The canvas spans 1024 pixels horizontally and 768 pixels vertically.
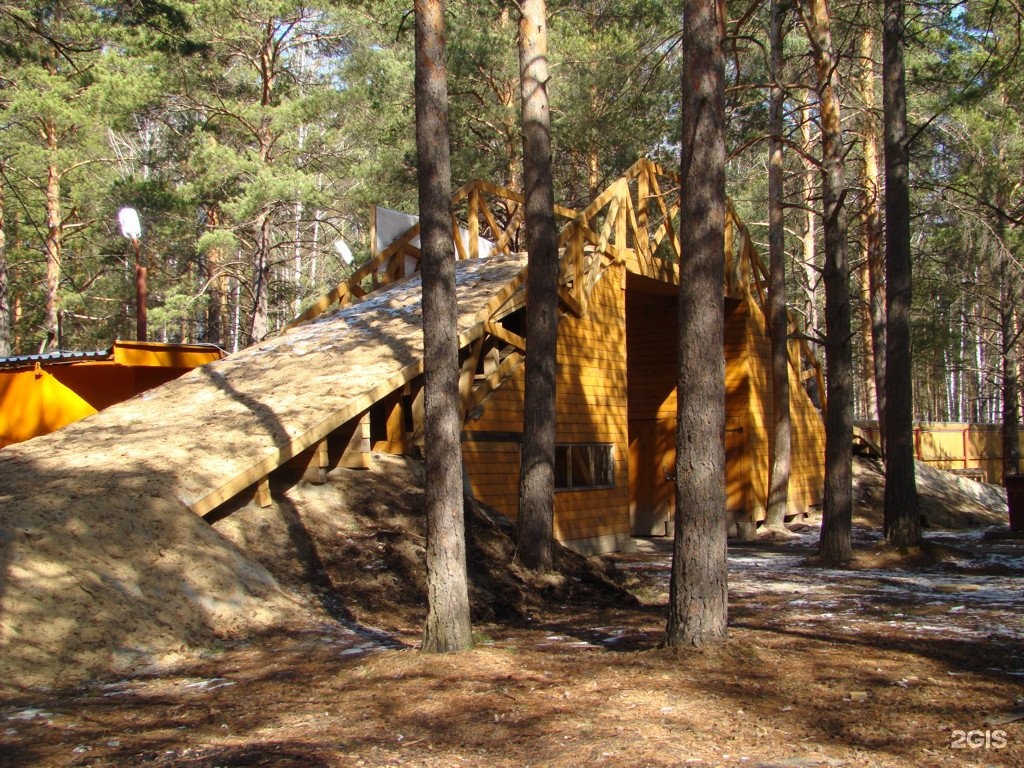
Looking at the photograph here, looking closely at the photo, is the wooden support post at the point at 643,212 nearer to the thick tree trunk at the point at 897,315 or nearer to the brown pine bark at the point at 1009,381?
the thick tree trunk at the point at 897,315

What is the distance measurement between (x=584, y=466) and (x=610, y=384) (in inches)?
63.6

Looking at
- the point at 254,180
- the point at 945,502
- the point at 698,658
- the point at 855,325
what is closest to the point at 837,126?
the point at 698,658

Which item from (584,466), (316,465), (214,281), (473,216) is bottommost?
(584,466)

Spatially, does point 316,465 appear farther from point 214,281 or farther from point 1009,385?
point 1009,385

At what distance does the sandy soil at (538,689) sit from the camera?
4941mm

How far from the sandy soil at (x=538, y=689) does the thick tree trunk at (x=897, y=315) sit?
2918mm

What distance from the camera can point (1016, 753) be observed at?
15.3ft

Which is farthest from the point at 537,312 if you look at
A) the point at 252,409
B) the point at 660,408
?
the point at 660,408

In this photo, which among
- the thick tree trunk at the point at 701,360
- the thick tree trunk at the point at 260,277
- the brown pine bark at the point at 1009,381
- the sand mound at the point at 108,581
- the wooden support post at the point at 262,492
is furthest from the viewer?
the brown pine bark at the point at 1009,381

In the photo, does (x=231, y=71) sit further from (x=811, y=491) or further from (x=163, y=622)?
(x=163, y=622)

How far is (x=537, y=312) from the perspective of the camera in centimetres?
1104

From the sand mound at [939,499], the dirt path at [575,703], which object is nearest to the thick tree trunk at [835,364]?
the dirt path at [575,703]

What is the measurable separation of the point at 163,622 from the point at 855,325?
3441 centimetres

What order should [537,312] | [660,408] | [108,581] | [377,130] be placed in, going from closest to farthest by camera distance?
[108,581], [537,312], [660,408], [377,130]
